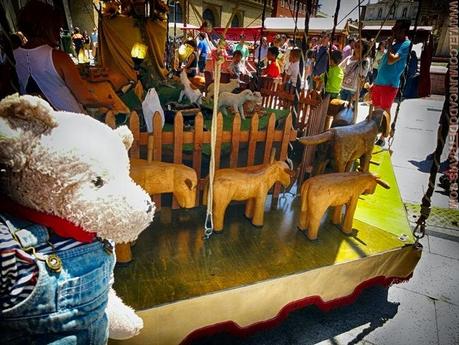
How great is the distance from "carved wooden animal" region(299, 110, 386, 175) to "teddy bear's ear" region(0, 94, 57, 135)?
7.88 ft

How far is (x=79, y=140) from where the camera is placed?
88 cm

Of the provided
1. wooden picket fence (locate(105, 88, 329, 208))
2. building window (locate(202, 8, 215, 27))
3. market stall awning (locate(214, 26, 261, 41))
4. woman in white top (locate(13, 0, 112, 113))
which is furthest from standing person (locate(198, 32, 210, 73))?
building window (locate(202, 8, 215, 27))

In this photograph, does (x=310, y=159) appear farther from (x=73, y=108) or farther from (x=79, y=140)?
(x=79, y=140)

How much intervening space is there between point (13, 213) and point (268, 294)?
1715mm

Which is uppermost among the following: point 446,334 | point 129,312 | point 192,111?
point 192,111

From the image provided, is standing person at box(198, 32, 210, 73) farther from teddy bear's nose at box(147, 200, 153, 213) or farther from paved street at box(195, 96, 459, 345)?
teddy bear's nose at box(147, 200, 153, 213)

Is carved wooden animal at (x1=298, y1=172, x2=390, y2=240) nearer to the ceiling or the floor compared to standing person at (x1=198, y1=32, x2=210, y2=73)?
nearer to the floor

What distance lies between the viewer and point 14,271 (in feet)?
2.52

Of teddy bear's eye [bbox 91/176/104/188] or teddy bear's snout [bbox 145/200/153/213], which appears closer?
teddy bear's eye [bbox 91/176/104/188]

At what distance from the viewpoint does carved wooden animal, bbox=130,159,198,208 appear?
2.11 m

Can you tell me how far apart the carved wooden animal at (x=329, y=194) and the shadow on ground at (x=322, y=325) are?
65 cm

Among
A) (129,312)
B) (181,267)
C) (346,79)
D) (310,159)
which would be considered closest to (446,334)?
(310,159)

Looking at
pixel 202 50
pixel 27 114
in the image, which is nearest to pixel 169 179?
pixel 27 114

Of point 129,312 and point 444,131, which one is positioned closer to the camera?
point 129,312
